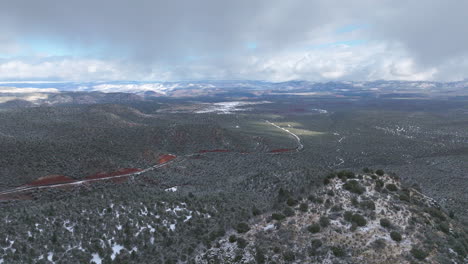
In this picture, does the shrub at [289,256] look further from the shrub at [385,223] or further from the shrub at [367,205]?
the shrub at [367,205]

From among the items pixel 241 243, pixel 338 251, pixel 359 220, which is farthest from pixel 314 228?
pixel 241 243

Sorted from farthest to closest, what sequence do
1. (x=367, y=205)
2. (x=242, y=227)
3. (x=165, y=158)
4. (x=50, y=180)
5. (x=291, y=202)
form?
(x=165, y=158) → (x=50, y=180) → (x=291, y=202) → (x=242, y=227) → (x=367, y=205)

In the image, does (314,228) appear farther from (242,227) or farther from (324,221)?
(242,227)

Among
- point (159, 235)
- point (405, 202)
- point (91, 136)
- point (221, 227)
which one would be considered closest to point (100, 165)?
point (91, 136)

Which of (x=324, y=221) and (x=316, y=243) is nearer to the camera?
(x=316, y=243)

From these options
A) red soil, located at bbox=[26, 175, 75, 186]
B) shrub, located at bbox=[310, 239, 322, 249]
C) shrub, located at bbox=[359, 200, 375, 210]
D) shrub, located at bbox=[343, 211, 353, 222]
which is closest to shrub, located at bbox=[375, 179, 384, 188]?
shrub, located at bbox=[359, 200, 375, 210]

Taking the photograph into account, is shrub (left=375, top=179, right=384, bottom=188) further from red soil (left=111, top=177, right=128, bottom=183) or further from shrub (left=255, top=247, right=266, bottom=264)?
red soil (left=111, top=177, right=128, bottom=183)
